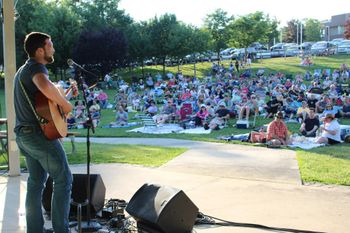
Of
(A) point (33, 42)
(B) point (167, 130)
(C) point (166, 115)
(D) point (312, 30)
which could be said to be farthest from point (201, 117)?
(D) point (312, 30)

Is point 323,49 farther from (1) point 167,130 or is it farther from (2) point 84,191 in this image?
(2) point 84,191

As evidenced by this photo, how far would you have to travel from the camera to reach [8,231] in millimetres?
4945

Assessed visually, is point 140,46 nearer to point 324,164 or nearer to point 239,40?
point 239,40

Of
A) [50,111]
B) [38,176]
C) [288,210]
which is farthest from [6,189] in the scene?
[288,210]

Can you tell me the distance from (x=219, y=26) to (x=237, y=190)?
4434 cm

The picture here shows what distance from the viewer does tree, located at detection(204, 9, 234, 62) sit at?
49091 millimetres

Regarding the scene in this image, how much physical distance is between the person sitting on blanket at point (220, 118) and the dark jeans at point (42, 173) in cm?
1189

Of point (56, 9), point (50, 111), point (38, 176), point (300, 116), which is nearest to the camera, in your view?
point (50, 111)

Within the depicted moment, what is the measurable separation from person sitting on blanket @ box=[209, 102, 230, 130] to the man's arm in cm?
1220

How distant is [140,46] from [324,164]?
35.4 m

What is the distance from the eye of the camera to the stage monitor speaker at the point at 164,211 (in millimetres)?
4441

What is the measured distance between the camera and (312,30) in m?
79.8

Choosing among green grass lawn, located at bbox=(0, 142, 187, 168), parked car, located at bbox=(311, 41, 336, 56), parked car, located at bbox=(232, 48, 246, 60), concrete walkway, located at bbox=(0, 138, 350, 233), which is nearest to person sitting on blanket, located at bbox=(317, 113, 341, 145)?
concrete walkway, located at bbox=(0, 138, 350, 233)

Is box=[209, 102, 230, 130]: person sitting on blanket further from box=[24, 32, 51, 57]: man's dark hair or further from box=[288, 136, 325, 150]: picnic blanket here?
box=[24, 32, 51, 57]: man's dark hair
